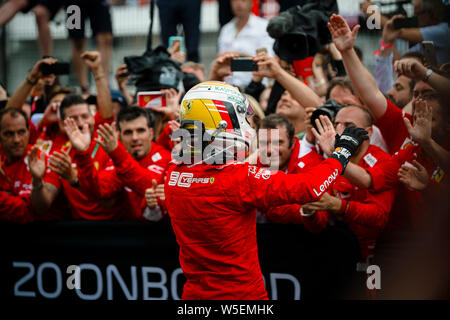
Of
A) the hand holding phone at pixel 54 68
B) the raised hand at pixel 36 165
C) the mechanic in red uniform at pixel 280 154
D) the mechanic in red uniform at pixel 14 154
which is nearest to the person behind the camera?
the mechanic in red uniform at pixel 280 154

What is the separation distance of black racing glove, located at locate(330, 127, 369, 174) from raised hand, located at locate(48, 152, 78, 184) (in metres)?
2.45

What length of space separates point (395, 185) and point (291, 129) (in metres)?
0.96

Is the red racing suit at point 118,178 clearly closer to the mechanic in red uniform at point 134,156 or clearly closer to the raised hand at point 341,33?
the mechanic in red uniform at point 134,156

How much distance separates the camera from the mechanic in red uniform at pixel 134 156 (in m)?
4.65

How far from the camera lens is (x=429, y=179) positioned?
392 centimetres

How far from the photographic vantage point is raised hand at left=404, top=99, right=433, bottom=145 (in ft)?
12.2

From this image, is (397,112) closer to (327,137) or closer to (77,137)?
(327,137)

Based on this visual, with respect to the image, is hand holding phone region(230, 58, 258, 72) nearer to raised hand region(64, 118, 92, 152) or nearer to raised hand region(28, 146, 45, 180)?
raised hand region(64, 118, 92, 152)

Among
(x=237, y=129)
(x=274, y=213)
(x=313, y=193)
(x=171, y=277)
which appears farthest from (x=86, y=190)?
(x=313, y=193)

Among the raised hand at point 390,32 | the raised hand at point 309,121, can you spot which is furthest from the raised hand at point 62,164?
the raised hand at point 390,32

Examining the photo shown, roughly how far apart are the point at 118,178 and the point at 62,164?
49cm

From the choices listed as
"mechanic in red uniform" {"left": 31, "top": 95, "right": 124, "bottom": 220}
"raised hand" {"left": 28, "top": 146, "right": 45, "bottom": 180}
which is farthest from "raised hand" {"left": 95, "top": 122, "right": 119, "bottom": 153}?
"raised hand" {"left": 28, "top": 146, "right": 45, "bottom": 180}

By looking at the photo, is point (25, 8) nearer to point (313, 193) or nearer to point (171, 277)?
point (171, 277)

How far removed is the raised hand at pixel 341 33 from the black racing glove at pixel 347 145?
1.09 m
